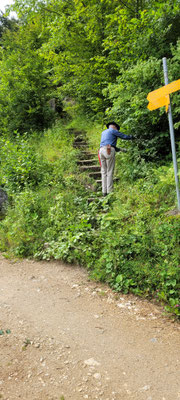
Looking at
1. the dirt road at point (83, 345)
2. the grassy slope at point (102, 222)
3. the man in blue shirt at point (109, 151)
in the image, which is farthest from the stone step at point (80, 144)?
the dirt road at point (83, 345)

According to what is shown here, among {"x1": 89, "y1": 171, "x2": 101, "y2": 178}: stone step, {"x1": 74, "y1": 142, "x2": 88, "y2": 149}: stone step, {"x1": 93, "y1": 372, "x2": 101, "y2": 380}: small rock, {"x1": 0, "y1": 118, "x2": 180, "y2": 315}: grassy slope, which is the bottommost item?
{"x1": 93, "y1": 372, "x2": 101, "y2": 380}: small rock

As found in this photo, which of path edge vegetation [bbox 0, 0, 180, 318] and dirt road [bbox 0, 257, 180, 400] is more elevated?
path edge vegetation [bbox 0, 0, 180, 318]

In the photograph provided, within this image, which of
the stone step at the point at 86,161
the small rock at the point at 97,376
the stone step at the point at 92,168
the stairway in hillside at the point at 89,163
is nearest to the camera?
the small rock at the point at 97,376

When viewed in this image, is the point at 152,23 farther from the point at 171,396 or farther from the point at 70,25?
the point at 171,396

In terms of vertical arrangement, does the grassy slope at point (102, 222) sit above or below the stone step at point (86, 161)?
below

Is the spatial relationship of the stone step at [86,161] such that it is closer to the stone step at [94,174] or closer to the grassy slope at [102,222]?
the grassy slope at [102,222]

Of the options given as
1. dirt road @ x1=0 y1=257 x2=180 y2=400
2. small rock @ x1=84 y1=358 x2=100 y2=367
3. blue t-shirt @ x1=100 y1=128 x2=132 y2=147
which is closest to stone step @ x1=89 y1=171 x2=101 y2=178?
blue t-shirt @ x1=100 y1=128 x2=132 y2=147

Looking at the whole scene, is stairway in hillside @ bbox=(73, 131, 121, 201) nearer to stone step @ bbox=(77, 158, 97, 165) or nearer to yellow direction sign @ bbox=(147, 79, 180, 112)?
stone step @ bbox=(77, 158, 97, 165)

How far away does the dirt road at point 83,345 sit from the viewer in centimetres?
258

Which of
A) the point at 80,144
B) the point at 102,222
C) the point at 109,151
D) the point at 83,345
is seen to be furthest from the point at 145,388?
the point at 80,144

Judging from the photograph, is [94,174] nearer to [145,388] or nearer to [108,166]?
[108,166]

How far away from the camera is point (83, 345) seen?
3.23 meters

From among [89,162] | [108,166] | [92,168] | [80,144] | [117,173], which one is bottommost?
[117,173]

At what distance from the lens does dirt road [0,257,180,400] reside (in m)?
2.58
